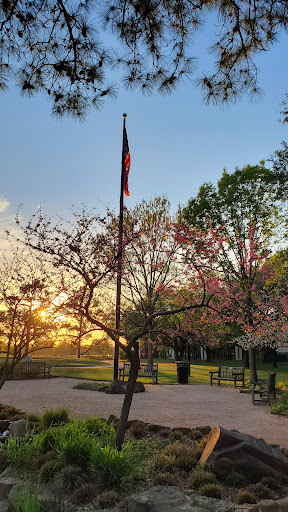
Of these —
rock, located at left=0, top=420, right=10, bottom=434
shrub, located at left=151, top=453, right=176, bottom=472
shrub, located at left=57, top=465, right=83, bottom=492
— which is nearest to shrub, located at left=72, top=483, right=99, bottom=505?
shrub, located at left=57, top=465, right=83, bottom=492

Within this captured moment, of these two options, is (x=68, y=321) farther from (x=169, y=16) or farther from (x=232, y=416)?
(x=169, y=16)

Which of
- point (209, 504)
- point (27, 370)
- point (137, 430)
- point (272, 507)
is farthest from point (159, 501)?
point (27, 370)

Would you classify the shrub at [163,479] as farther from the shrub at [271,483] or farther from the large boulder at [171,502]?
the shrub at [271,483]

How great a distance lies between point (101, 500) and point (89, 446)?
0.99 m

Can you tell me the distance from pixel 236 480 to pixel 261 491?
37 centimetres

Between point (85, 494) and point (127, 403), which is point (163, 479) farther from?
point (127, 403)

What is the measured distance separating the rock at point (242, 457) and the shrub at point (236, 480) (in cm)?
10

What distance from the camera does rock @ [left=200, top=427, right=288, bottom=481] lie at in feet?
16.4

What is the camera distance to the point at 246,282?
13516mm

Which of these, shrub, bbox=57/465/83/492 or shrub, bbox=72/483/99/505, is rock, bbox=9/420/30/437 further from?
shrub, bbox=72/483/99/505

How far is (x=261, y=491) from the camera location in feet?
14.9

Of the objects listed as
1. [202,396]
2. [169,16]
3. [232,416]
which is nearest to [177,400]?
[202,396]

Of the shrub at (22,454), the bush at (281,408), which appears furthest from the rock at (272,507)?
the bush at (281,408)

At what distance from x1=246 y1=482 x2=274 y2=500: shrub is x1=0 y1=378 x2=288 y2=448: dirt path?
3001 millimetres
